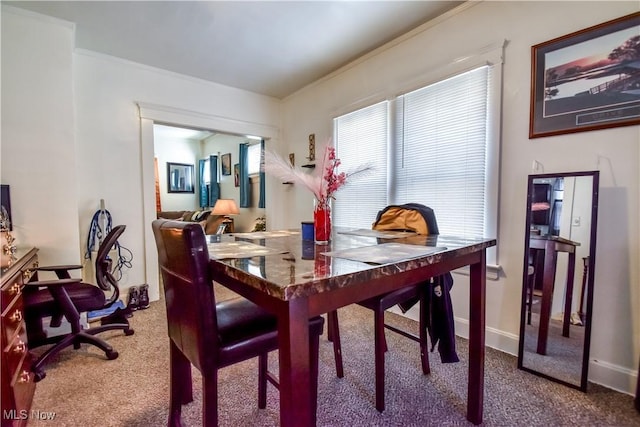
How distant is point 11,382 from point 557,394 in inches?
105

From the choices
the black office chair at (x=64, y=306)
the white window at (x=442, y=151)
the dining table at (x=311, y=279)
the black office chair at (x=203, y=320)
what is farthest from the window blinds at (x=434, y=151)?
the black office chair at (x=64, y=306)

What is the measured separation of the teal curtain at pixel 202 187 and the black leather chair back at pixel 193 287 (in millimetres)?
6015

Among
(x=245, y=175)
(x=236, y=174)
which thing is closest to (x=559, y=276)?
(x=245, y=175)

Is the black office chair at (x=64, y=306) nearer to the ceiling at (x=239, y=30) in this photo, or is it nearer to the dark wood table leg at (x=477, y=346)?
the ceiling at (x=239, y=30)

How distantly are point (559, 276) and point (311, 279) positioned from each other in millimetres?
1802

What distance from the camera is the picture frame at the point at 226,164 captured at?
5.96 metres

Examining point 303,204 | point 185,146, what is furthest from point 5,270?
point 185,146

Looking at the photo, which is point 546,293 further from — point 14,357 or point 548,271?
point 14,357

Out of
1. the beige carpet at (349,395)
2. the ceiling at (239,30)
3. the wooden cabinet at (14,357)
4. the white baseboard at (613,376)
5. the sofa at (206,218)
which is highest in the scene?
the ceiling at (239,30)

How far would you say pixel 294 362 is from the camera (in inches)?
28.5

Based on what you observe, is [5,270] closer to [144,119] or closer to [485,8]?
[144,119]

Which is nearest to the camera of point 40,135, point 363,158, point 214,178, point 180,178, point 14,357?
point 14,357

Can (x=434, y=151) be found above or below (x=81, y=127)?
below

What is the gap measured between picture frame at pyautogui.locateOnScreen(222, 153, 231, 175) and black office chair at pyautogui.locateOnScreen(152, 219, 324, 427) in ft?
16.6
